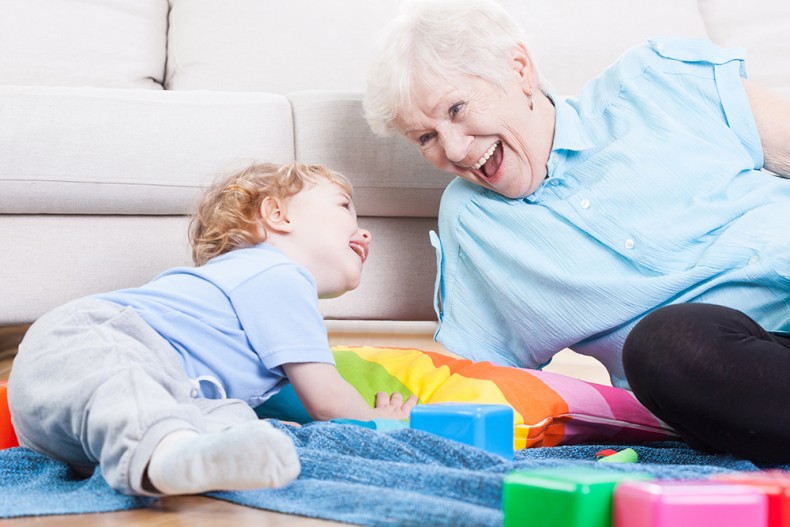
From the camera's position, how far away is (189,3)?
2854mm

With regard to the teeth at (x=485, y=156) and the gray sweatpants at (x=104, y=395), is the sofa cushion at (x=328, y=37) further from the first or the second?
the gray sweatpants at (x=104, y=395)

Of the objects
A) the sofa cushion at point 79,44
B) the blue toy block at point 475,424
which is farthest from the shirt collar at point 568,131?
the sofa cushion at point 79,44

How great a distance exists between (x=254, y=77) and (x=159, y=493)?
2031mm

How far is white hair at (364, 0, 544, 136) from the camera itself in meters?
1.46

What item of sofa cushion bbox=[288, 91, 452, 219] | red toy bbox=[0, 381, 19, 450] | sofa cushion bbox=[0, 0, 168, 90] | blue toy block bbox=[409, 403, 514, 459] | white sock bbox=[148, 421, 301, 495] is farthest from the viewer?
sofa cushion bbox=[0, 0, 168, 90]

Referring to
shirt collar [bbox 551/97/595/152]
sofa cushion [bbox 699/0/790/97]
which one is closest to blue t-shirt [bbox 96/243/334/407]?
shirt collar [bbox 551/97/595/152]

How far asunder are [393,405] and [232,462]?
624mm

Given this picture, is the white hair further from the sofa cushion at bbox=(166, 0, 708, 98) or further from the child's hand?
the sofa cushion at bbox=(166, 0, 708, 98)

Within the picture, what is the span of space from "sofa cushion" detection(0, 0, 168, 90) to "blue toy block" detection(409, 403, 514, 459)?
6.53 feet

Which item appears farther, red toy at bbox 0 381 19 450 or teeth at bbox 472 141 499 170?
teeth at bbox 472 141 499 170

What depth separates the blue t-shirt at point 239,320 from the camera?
118cm

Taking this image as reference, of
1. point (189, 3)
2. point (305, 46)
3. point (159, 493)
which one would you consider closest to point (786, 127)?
point (159, 493)

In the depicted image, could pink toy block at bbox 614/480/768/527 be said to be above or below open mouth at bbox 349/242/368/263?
above

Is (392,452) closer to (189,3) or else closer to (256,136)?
(256,136)
